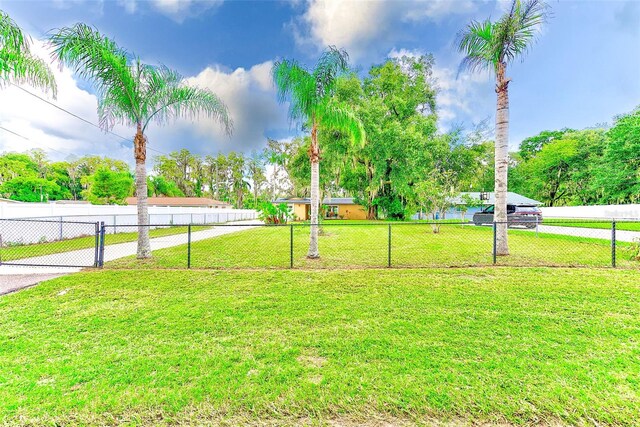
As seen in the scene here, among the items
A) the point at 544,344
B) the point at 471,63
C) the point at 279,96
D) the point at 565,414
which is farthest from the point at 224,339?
the point at 471,63

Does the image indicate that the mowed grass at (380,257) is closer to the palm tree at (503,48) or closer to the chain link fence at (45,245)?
the palm tree at (503,48)

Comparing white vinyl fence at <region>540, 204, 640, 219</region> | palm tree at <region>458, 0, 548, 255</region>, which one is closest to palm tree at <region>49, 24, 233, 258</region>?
palm tree at <region>458, 0, 548, 255</region>

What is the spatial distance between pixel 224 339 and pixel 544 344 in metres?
3.47

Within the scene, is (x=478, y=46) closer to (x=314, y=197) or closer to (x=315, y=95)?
(x=315, y=95)

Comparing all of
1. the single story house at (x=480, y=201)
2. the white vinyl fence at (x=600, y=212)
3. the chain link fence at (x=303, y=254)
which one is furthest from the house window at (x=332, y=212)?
the chain link fence at (x=303, y=254)

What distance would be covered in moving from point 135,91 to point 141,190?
2879 millimetres

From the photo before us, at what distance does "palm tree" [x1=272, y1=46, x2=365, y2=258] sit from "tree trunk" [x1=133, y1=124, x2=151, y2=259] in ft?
14.3

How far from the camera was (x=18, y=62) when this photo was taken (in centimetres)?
608

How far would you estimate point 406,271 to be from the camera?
596 centimetres

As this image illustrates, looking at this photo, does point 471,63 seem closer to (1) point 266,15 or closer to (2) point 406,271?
(2) point 406,271

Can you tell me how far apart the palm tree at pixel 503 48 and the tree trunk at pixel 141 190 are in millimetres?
10158

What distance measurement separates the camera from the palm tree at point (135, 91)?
658 centimetres

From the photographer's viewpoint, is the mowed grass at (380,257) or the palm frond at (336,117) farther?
the palm frond at (336,117)

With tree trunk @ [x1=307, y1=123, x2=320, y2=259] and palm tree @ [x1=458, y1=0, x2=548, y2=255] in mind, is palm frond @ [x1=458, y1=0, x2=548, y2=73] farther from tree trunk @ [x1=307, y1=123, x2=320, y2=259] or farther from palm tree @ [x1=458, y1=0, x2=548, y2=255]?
tree trunk @ [x1=307, y1=123, x2=320, y2=259]
